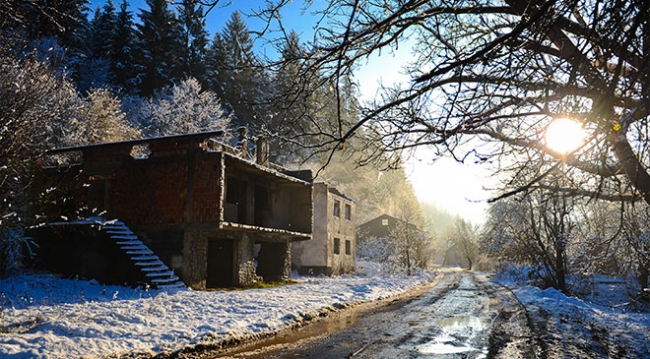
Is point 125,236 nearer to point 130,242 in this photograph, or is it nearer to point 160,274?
point 130,242

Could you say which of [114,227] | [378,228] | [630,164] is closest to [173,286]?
[114,227]

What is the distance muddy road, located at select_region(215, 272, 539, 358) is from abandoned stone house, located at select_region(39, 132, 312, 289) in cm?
762

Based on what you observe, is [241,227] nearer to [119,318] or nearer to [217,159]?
[217,159]

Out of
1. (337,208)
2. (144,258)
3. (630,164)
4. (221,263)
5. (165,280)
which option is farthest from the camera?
(337,208)

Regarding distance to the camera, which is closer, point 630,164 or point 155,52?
point 630,164

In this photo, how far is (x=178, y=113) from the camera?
1560 inches

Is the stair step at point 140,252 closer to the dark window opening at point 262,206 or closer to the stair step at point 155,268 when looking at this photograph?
the stair step at point 155,268

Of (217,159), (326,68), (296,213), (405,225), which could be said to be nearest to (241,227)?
(217,159)

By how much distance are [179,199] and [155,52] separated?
3056 cm

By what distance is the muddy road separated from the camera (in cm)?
771

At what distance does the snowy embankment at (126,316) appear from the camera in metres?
7.80

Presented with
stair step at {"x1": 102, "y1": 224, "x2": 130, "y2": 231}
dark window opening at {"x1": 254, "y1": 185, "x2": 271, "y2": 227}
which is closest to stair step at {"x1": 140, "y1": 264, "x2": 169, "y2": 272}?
stair step at {"x1": 102, "y1": 224, "x2": 130, "y2": 231}

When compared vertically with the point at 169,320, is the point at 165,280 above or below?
above

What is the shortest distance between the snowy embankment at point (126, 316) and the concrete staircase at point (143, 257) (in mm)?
929
